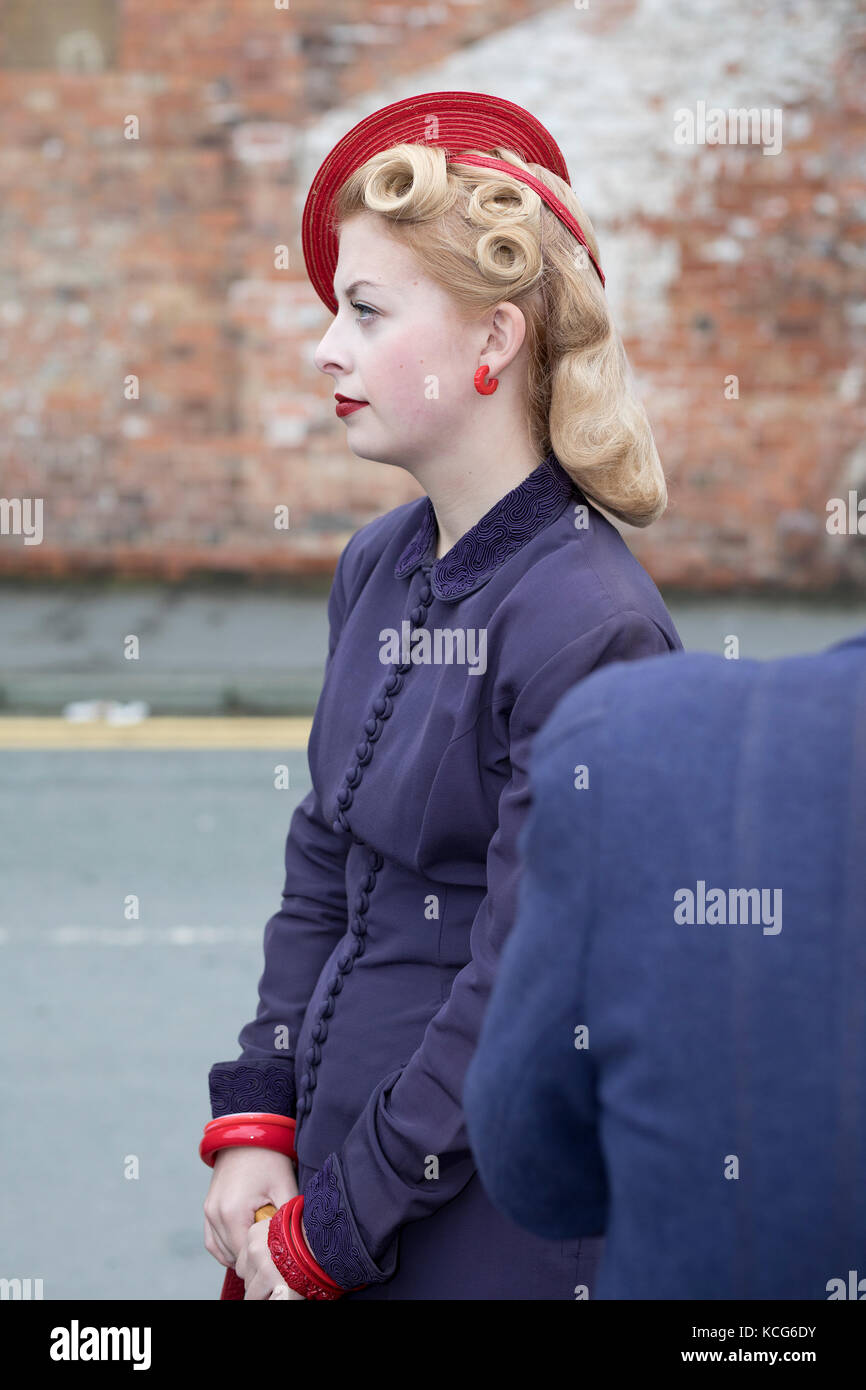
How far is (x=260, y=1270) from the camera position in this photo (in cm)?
179

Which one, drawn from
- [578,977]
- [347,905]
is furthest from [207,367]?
[578,977]

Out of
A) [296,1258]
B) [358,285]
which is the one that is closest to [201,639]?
[358,285]

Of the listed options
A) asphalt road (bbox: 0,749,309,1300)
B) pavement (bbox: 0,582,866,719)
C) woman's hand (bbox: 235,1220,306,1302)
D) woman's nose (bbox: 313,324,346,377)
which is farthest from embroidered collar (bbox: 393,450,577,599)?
pavement (bbox: 0,582,866,719)

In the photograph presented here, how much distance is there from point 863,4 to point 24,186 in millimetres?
5499

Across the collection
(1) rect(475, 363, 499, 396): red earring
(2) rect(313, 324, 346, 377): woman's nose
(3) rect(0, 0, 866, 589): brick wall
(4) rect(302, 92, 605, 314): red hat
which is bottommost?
(1) rect(475, 363, 499, 396): red earring

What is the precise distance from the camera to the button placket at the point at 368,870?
1.86m

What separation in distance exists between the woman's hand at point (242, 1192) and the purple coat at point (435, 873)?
34 millimetres

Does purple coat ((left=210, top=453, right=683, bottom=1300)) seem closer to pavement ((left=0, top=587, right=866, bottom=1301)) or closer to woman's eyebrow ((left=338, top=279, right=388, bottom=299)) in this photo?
woman's eyebrow ((left=338, top=279, right=388, bottom=299))

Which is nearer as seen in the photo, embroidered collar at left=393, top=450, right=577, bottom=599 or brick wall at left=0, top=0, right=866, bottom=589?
embroidered collar at left=393, top=450, right=577, bottom=599

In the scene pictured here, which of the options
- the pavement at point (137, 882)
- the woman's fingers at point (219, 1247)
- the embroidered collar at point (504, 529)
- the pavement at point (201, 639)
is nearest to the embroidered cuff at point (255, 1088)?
the woman's fingers at point (219, 1247)

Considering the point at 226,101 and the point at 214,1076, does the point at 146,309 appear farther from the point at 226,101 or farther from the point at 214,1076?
the point at 214,1076

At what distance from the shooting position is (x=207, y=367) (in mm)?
10609

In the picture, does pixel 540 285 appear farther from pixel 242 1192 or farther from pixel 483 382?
pixel 242 1192

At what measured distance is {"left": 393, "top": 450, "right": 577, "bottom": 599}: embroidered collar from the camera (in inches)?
72.2
